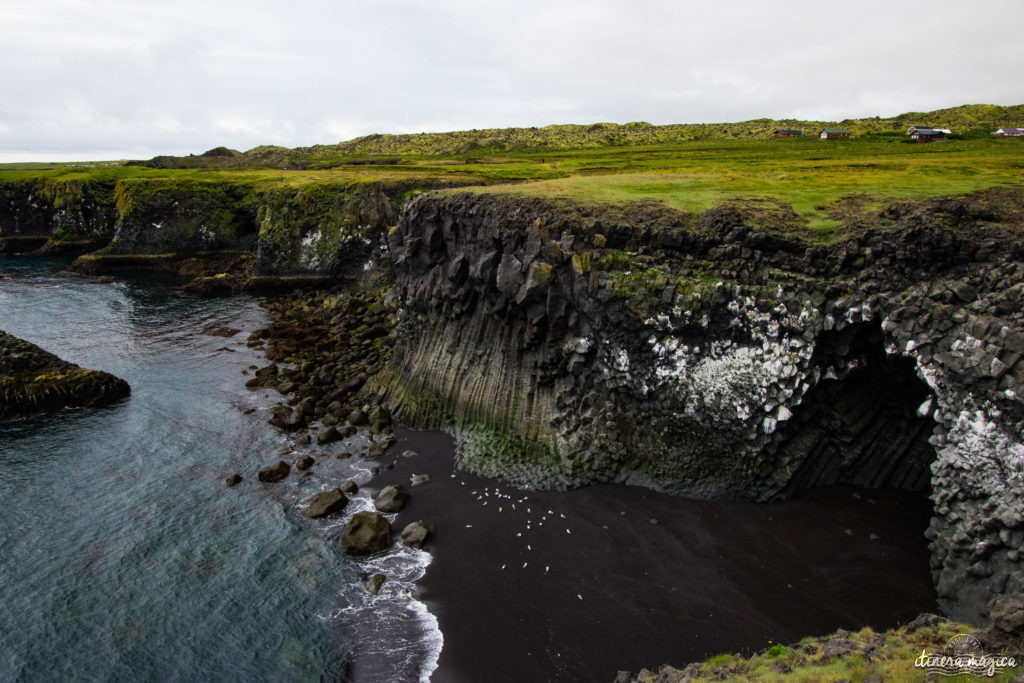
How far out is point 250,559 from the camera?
22.0m

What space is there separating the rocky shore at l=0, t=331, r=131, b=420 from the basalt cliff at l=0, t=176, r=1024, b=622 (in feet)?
63.3

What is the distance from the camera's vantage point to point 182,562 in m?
21.9

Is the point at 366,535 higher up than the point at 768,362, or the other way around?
the point at 768,362

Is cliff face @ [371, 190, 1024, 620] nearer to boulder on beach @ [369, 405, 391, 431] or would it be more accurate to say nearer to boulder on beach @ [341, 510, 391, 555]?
boulder on beach @ [369, 405, 391, 431]

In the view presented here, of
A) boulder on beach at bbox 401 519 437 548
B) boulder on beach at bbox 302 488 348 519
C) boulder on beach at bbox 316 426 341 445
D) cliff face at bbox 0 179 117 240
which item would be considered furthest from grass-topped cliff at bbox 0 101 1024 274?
boulder on beach at bbox 302 488 348 519

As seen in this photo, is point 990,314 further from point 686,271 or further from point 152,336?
point 152,336

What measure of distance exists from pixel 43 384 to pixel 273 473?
19253 mm

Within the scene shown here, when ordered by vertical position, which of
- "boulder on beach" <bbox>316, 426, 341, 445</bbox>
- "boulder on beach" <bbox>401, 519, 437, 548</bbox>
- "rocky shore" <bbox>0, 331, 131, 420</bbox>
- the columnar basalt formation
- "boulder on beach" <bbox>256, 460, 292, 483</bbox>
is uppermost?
the columnar basalt formation

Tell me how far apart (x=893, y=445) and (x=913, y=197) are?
11627 millimetres

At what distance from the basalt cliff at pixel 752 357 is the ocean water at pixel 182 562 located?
28.3 ft

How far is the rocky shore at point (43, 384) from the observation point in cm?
3394

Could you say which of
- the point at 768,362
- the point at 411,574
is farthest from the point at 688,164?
the point at 411,574

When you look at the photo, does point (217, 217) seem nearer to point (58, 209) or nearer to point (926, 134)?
point (58, 209)

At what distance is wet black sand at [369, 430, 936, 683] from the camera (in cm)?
1723
